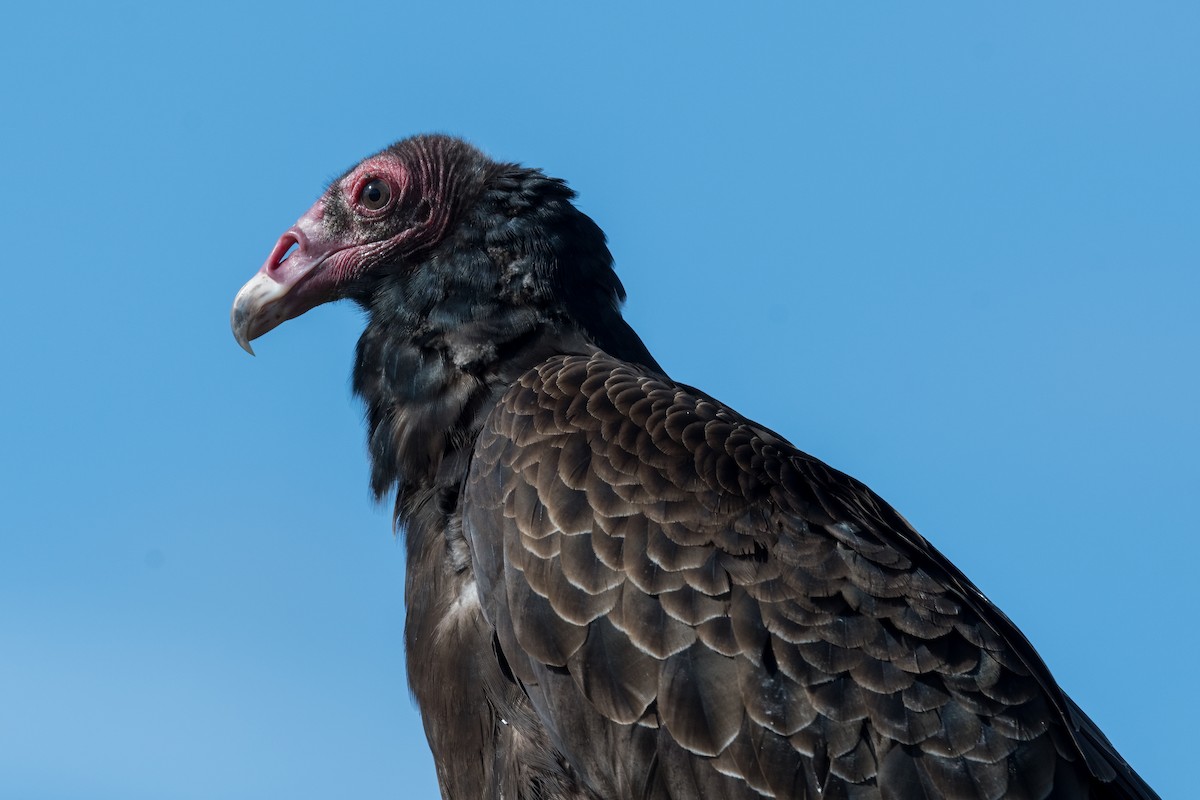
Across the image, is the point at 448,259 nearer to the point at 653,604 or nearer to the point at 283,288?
the point at 283,288

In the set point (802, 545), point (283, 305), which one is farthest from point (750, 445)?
point (283, 305)

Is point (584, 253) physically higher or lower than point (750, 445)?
higher

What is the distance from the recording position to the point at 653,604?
19.0 ft

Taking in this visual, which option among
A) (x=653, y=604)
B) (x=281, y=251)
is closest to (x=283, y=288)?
(x=281, y=251)

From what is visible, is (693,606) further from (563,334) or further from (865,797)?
(563,334)

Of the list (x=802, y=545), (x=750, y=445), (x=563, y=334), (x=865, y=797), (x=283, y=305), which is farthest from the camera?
(x=283, y=305)

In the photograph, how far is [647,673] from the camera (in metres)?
5.77

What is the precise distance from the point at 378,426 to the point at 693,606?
2.07 m

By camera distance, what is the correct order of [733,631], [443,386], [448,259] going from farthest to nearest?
1. [448,259]
2. [443,386]
3. [733,631]

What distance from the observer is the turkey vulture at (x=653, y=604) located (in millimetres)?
5605

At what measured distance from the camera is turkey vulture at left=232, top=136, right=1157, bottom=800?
5.61 metres

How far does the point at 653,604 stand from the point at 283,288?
9.19 ft

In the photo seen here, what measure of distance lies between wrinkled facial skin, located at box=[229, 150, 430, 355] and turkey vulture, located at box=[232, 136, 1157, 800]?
23.1 inches

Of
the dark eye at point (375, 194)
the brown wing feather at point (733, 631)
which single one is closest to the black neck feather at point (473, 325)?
the dark eye at point (375, 194)
